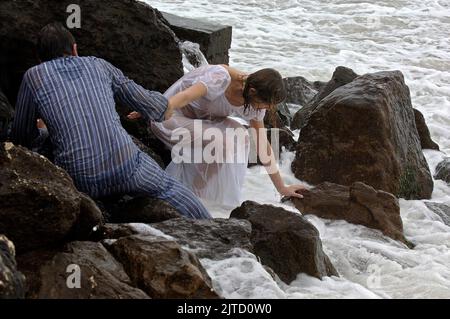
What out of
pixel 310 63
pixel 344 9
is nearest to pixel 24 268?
pixel 310 63

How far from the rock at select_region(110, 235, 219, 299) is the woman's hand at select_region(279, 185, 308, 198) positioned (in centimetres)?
181

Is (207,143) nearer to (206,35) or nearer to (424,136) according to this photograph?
(206,35)

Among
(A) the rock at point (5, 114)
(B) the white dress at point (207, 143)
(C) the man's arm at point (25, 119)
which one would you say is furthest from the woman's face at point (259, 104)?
(A) the rock at point (5, 114)

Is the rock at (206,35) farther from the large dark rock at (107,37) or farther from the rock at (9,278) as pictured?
the rock at (9,278)

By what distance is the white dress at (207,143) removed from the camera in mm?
4711

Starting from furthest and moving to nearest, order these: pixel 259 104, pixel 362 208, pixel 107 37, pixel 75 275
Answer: pixel 107 37 → pixel 362 208 → pixel 259 104 → pixel 75 275

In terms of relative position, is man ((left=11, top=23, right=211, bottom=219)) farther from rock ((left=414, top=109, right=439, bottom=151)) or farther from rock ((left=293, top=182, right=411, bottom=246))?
rock ((left=414, top=109, right=439, bottom=151))

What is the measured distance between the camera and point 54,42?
372 centimetres

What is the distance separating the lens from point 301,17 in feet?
41.9

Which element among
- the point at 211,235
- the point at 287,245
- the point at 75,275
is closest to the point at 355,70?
the point at 287,245

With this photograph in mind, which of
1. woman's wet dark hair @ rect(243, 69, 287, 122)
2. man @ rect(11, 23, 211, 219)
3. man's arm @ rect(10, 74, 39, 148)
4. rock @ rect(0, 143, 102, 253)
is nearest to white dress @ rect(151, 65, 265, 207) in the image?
woman's wet dark hair @ rect(243, 69, 287, 122)

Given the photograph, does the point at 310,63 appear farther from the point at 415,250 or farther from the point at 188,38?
the point at 415,250

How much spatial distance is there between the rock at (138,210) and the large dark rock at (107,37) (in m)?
1.33

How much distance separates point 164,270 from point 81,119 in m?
1.11
